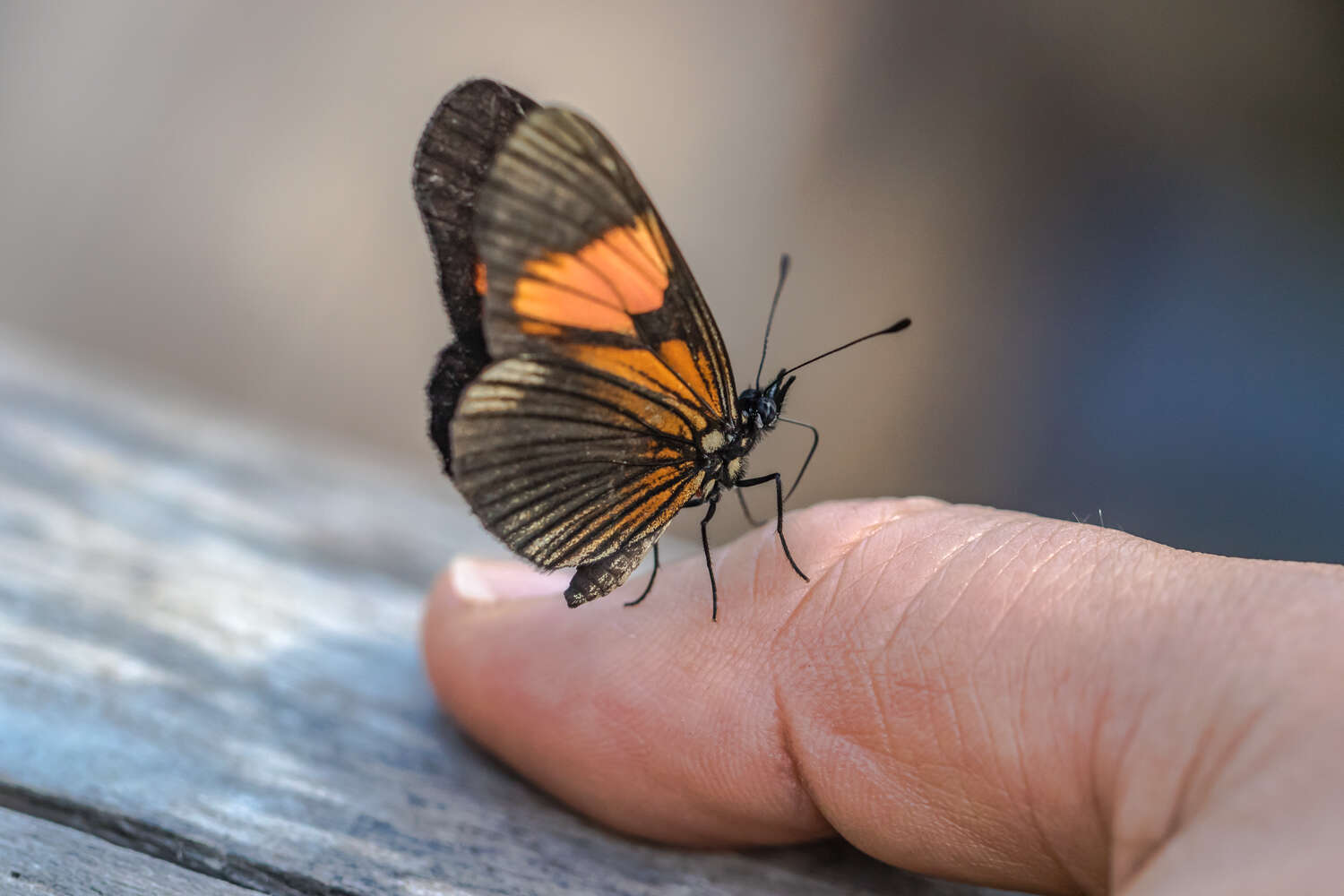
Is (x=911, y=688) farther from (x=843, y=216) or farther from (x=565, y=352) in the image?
(x=843, y=216)

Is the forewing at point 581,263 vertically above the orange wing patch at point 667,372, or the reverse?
the forewing at point 581,263

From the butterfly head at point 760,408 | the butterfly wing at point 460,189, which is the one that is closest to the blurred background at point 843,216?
the butterfly head at point 760,408

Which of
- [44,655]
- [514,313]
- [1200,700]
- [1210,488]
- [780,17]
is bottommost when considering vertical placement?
[44,655]

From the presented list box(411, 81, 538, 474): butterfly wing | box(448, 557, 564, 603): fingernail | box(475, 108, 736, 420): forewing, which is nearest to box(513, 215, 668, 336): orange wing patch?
box(475, 108, 736, 420): forewing

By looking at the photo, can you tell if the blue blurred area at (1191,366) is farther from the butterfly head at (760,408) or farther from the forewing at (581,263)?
the forewing at (581,263)

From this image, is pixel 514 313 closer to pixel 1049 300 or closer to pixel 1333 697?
pixel 1333 697

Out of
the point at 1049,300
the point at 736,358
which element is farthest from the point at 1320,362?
the point at 736,358

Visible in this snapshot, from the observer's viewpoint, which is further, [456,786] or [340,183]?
[340,183]
